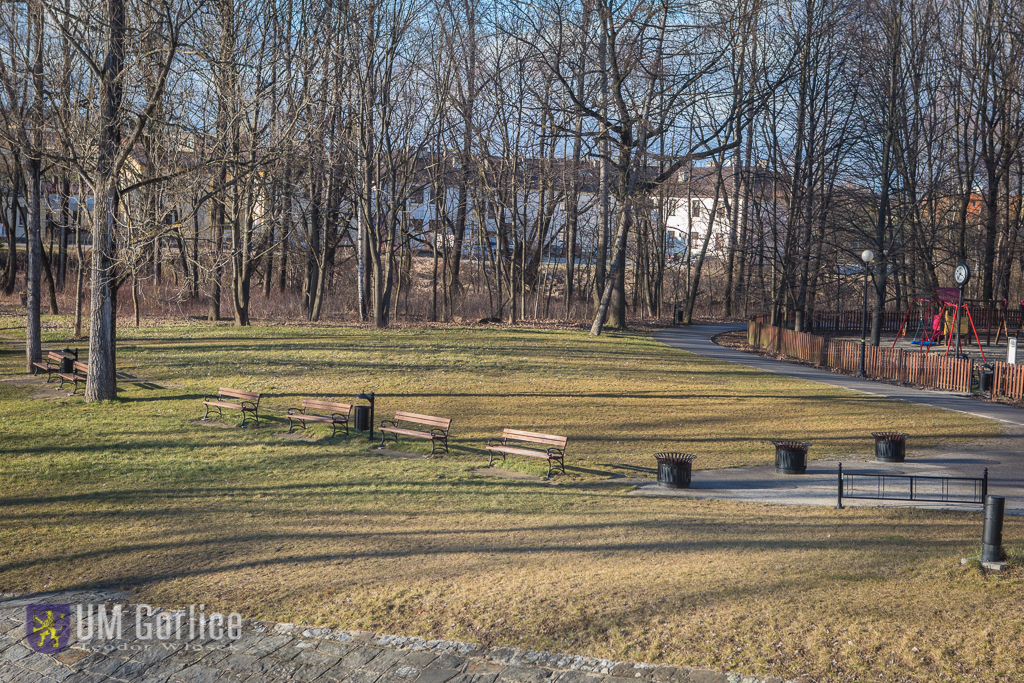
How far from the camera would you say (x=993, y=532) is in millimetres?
7707

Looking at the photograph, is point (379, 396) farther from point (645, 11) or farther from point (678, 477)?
point (645, 11)

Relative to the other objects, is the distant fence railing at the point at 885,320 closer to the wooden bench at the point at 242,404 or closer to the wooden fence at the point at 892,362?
the wooden fence at the point at 892,362

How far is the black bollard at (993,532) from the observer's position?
7676 millimetres

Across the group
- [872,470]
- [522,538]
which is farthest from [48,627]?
[872,470]

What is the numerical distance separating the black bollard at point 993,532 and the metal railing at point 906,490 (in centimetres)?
278

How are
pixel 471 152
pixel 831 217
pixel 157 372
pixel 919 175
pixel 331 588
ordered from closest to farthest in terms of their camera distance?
pixel 331 588
pixel 157 372
pixel 831 217
pixel 471 152
pixel 919 175

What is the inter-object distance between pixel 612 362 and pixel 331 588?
19.0m

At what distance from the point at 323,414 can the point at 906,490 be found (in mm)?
12052

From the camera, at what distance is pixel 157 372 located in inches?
863

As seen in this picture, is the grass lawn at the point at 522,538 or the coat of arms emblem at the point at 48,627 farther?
the coat of arms emblem at the point at 48,627

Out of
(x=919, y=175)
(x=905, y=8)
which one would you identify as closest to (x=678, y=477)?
(x=905, y=8)

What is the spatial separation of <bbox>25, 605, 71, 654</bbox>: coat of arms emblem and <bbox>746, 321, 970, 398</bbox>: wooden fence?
22541 millimetres

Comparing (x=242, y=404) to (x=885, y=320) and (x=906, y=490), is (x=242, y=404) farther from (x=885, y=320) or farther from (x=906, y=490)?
(x=885, y=320)

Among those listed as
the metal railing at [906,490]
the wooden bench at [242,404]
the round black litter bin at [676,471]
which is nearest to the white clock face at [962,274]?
the metal railing at [906,490]
